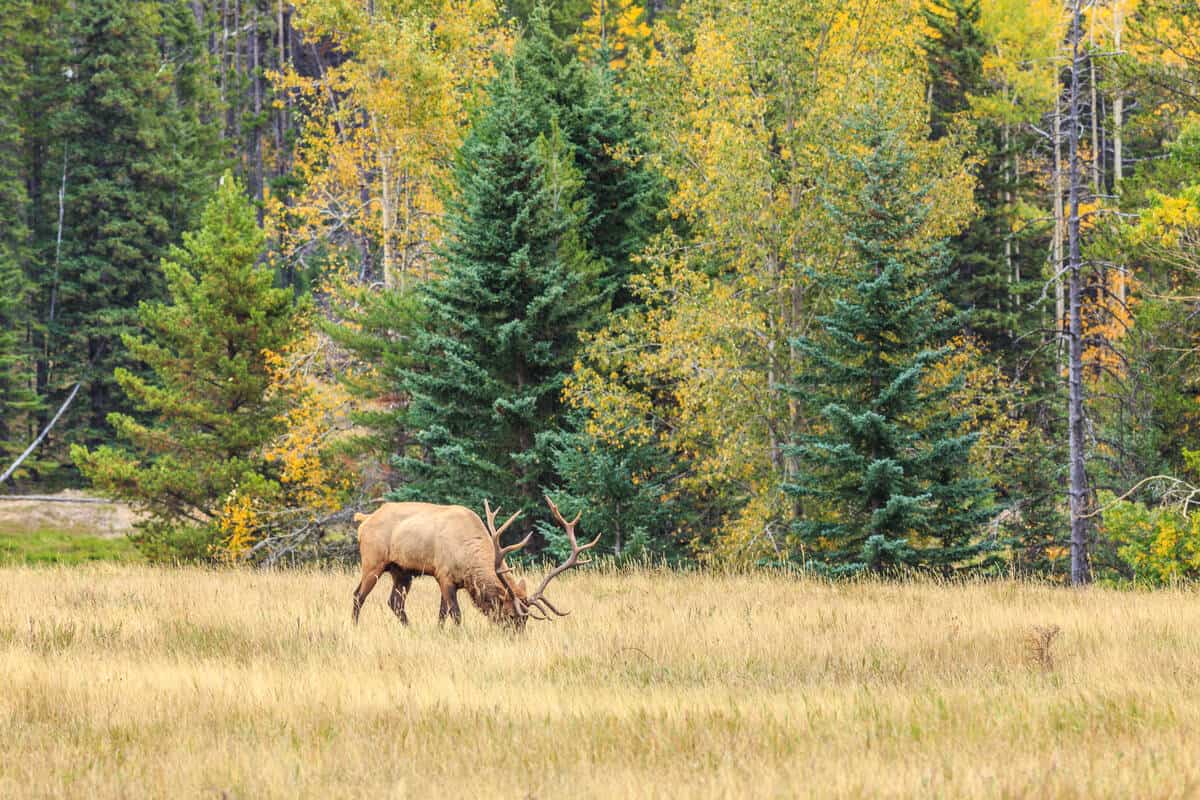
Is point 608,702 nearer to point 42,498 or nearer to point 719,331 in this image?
point 719,331

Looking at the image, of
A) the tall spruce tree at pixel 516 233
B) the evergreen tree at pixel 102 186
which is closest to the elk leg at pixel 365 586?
the tall spruce tree at pixel 516 233

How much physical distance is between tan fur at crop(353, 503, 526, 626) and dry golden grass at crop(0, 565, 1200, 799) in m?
0.33

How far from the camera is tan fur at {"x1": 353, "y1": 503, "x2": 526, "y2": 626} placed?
12141mm

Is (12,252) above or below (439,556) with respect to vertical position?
above

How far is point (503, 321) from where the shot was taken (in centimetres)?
2453

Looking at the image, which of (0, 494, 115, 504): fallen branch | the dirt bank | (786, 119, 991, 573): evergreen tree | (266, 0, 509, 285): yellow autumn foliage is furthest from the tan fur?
(0, 494, 115, 504): fallen branch

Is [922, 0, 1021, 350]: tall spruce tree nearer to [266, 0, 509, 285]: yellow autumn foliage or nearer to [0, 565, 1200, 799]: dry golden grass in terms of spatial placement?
[266, 0, 509, 285]: yellow autumn foliage

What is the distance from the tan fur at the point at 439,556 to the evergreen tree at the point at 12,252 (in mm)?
25771

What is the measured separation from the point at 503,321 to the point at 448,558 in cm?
1262

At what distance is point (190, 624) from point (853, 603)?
684cm

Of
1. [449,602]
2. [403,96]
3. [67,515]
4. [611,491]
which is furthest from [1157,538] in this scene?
[67,515]

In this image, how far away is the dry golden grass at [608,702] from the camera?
646 cm

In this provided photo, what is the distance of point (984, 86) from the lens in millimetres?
33844

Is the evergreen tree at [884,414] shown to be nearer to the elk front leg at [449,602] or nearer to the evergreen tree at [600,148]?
the evergreen tree at [600,148]
